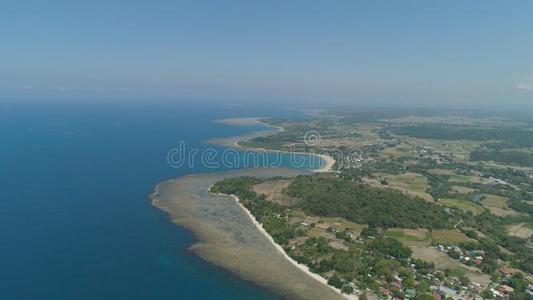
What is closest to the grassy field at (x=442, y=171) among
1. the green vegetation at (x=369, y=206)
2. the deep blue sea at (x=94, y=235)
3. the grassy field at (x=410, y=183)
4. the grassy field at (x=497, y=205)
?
the grassy field at (x=410, y=183)

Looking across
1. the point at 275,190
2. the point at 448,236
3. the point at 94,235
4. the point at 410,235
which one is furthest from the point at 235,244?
the point at 448,236

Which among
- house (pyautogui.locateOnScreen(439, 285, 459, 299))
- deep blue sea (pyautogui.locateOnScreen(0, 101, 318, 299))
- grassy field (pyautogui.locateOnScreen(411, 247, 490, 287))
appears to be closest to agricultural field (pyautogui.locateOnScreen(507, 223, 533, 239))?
grassy field (pyautogui.locateOnScreen(411, 247, 490, 287))

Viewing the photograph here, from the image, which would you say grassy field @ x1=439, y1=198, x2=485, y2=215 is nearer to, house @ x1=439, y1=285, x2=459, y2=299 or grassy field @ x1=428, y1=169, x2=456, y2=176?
grassy field @ x1=428, y1=169, x2=456, y2=176

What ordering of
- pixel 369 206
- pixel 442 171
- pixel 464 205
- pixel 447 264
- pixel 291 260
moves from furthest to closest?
pixel 442 171, pixel 464 205, pixel 369 206, pixel 291 260, pixel 447 264

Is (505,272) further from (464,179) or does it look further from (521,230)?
(464,179)

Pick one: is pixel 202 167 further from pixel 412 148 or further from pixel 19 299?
pixel 412 148

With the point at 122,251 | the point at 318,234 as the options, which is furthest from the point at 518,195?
the point at 122,251

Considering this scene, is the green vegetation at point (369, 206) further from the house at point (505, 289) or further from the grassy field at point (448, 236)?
the house at point (505, 289)
